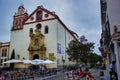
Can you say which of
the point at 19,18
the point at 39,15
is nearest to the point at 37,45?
the point at 39,15

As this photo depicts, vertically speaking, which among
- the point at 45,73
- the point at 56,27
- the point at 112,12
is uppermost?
the point at 56,27

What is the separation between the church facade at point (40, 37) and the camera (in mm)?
36141

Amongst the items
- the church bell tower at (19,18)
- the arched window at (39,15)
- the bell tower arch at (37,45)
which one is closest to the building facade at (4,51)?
the church bell tower at (19,18)

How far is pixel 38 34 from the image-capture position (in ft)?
123

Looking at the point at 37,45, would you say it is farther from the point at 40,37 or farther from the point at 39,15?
the point at 39,15

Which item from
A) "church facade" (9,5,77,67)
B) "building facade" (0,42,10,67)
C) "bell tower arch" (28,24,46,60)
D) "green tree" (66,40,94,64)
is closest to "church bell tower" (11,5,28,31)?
"church facade" (9,5,77,67)

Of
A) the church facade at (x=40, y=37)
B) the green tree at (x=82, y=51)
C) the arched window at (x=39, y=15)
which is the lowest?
the green tree at (x=82, y=51)

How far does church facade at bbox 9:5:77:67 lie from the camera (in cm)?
3614

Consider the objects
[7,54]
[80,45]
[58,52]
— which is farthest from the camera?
[7,54]

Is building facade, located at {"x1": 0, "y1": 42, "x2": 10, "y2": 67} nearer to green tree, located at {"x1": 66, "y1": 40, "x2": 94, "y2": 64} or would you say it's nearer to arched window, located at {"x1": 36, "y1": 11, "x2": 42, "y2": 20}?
arched window, located at {"x1": 36, "y1": 11, "x2": 42, "y2": 20}

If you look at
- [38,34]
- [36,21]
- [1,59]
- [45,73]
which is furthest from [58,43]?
[1,59]

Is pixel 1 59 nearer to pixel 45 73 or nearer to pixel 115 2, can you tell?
pixel 45 73

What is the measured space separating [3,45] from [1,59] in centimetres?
383

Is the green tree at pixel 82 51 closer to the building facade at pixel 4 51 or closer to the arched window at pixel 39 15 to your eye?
the arched window at pixel 39 15
